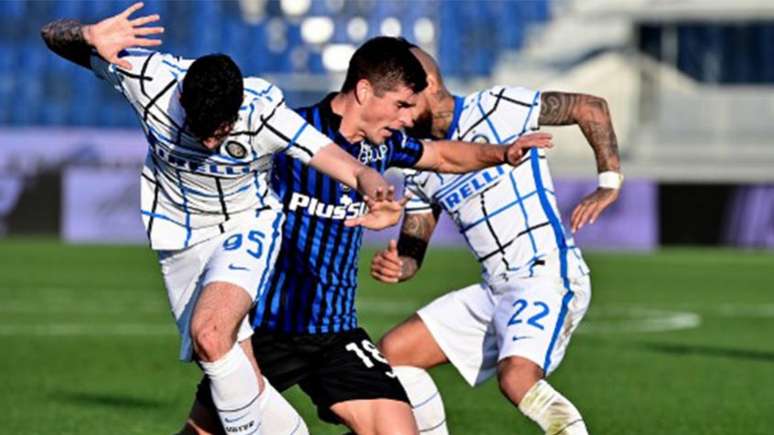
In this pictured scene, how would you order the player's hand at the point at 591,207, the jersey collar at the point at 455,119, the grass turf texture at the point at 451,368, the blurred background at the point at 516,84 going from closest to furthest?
the player's hand at the point at 591,207 → the jersey collar at the point at 455,119 → the grass turf texture at the point at 451,368 → the blurred background at the point at 516,84

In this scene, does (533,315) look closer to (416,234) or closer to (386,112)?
(416,234)

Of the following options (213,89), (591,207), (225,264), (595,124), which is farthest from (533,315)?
A: (213,89)

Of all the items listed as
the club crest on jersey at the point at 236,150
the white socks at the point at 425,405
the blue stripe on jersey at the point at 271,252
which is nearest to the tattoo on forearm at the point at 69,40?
the club crest on jersey at the point at 236,150

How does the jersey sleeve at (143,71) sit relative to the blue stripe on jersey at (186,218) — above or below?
above

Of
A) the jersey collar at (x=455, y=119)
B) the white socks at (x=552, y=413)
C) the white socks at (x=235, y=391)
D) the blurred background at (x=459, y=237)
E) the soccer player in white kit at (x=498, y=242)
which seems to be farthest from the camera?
the blurred background at (x=459, y=237)

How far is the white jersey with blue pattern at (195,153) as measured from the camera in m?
7.33

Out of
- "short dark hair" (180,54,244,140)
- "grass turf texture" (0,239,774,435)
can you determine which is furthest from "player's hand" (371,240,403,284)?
"grass turf texture" (0,239,774,435)

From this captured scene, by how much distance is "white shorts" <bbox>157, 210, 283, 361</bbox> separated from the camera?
294 inches

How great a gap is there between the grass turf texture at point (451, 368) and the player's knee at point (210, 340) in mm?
3303

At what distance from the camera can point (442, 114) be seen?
8.63m

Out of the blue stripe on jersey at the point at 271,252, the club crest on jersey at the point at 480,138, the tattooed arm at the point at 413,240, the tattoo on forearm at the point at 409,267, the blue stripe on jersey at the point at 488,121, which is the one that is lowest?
the tattoo on forearm at the point at 409,267

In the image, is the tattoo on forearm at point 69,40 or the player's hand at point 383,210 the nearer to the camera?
the player's hand at point 383,210

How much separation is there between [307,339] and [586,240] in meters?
24.8

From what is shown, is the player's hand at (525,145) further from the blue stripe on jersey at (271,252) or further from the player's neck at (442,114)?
the blue stripe on jersey at (271,252)
